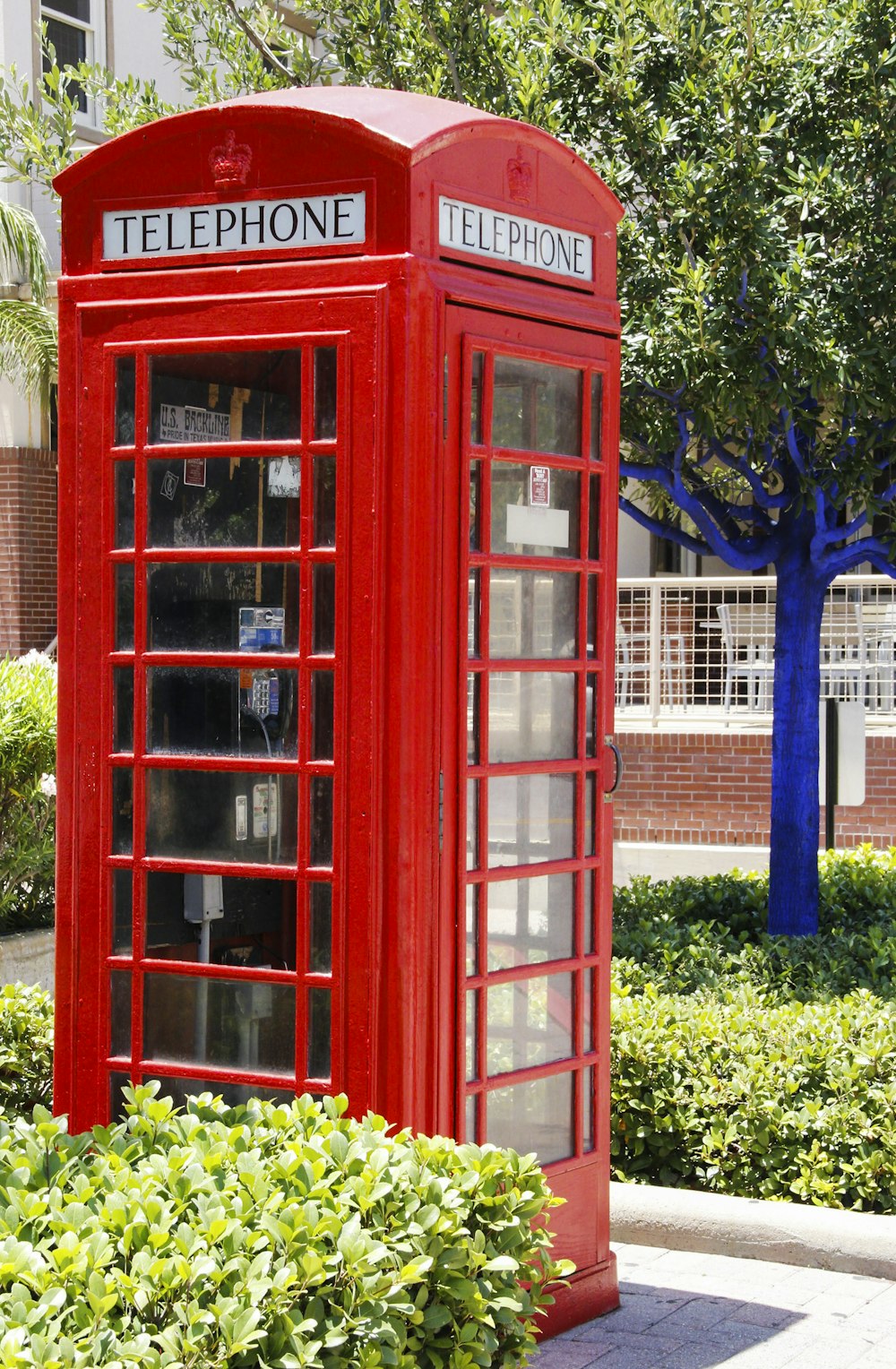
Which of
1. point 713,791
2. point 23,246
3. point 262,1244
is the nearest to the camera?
point 262,1244

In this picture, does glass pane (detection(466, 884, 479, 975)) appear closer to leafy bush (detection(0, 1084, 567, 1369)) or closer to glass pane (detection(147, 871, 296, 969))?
glass pane (detection(147, 871, 296, 969))

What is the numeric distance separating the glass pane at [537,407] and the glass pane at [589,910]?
3.80 ft

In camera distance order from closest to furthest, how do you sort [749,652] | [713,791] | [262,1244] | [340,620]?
[262,1244] < [340,620] < [713,791] < [749,652]

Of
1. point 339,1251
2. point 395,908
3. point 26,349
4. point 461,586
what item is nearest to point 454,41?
point 461,586

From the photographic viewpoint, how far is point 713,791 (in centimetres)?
1363

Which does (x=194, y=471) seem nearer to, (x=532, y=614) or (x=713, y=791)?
(x=532, y=614)

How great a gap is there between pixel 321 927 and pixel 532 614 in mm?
1011

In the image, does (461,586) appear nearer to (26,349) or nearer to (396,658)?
(396,658)

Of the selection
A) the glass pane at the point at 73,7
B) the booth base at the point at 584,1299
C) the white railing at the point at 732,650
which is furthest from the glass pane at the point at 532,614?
the glass pane at the point at 73,7

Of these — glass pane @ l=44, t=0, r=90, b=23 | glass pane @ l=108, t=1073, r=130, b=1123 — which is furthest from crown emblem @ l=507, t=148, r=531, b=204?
glass pane @ l=44, t=0, r=90, b=23

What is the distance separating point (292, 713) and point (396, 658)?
0.33 m

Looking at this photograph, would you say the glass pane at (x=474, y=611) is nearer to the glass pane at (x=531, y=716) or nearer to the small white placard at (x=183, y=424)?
the glass pane at (x=531, y=716)

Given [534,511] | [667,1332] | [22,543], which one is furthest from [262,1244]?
[22,543]

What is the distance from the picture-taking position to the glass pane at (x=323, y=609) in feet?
13.3
